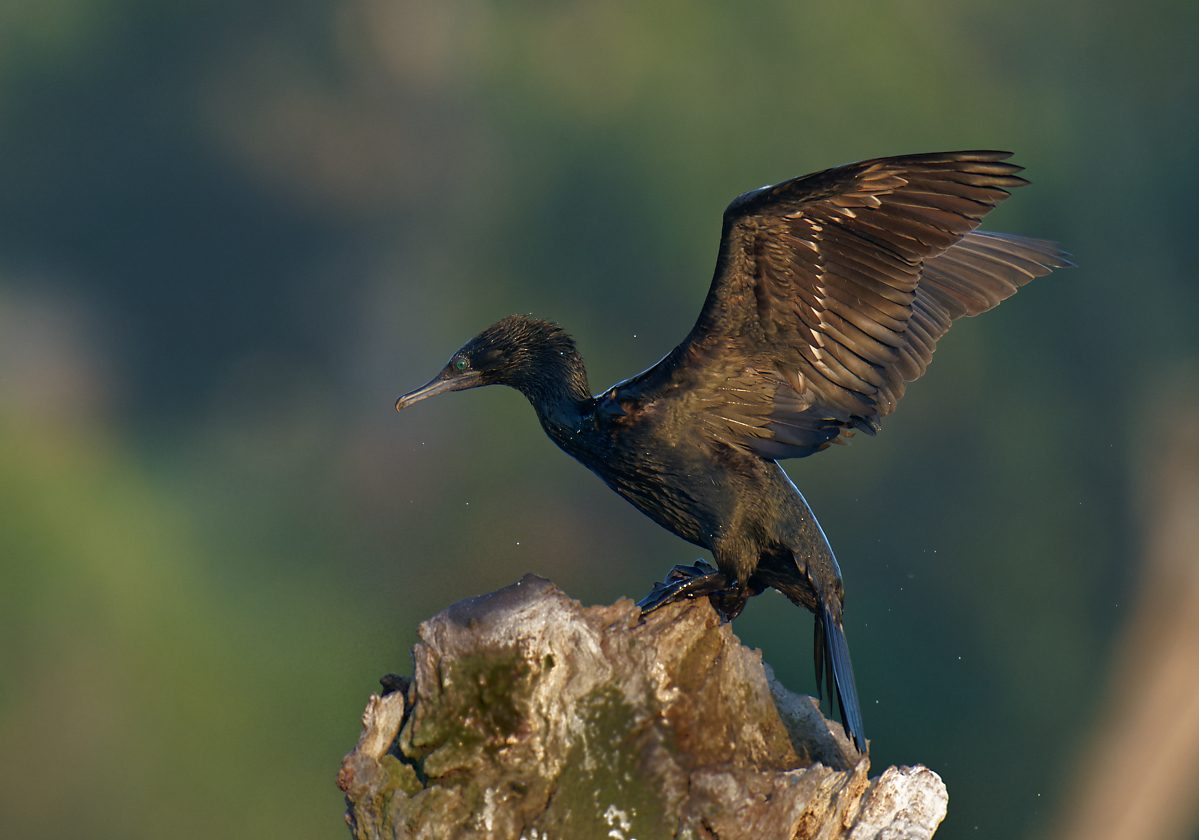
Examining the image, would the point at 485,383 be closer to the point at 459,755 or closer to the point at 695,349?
the point at 695,349

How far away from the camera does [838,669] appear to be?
3.35 m

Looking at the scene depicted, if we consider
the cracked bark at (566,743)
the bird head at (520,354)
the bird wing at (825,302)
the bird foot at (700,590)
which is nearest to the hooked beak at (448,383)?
the bird head at (520,354)

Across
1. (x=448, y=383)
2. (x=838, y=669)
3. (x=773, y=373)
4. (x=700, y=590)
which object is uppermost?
(x=448, y=383)

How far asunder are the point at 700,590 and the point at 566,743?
0.57 meters

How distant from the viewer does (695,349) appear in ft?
11.3

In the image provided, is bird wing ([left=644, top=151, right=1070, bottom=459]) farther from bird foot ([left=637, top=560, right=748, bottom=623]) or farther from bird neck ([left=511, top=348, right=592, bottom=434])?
bird foot ([left=637, top=560, right=748, bottom=623])

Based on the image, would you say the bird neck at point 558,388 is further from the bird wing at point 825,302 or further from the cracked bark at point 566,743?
the cracked bark at point 566,743

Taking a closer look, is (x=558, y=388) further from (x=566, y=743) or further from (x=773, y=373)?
(x=566, y=743)

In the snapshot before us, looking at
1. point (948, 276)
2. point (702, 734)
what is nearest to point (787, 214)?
point (948, 276)

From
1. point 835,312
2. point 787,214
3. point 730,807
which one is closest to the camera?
point 730,807

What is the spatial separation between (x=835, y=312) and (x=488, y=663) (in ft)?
3.94

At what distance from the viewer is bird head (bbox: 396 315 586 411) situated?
3707mm

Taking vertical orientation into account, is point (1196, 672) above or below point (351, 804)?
below

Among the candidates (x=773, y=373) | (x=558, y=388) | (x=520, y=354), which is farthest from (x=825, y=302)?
(x=520, y=354)
